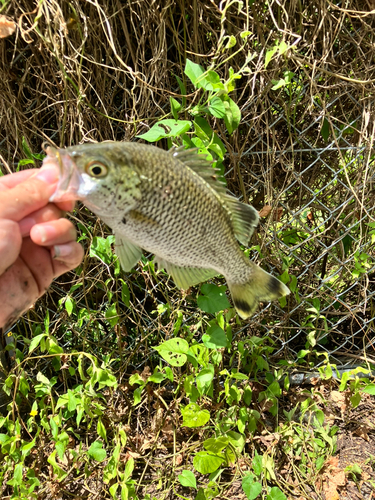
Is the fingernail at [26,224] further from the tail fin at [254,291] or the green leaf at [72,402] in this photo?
the green leaf at [72,402]

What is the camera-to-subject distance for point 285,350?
278cm

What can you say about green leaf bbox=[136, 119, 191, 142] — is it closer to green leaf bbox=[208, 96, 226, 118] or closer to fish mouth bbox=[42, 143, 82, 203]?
green leaf bbox=[208, 96, 226, 118]

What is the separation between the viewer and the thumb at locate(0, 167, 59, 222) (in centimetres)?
118

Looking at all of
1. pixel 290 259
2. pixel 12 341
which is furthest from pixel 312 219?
pixel 12 341

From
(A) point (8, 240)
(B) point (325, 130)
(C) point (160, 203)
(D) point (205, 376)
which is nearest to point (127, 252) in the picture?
(C) point (160, 203)

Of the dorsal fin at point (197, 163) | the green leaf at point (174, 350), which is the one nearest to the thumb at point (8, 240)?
the dorsal fin at point (197, 163)

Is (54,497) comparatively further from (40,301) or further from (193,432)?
(40,301)

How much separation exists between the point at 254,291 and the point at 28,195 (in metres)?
0.91

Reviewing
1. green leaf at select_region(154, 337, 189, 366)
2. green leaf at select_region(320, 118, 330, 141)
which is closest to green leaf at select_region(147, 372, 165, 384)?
green leaf at select_region(154, 337, 189, 366)

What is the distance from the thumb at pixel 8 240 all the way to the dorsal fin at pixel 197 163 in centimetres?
60

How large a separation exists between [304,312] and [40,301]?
1.92 meters

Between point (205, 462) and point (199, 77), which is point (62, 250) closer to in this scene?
point (199, 77)

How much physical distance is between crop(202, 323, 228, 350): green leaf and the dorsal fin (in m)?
0.96

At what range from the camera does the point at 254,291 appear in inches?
58.4
